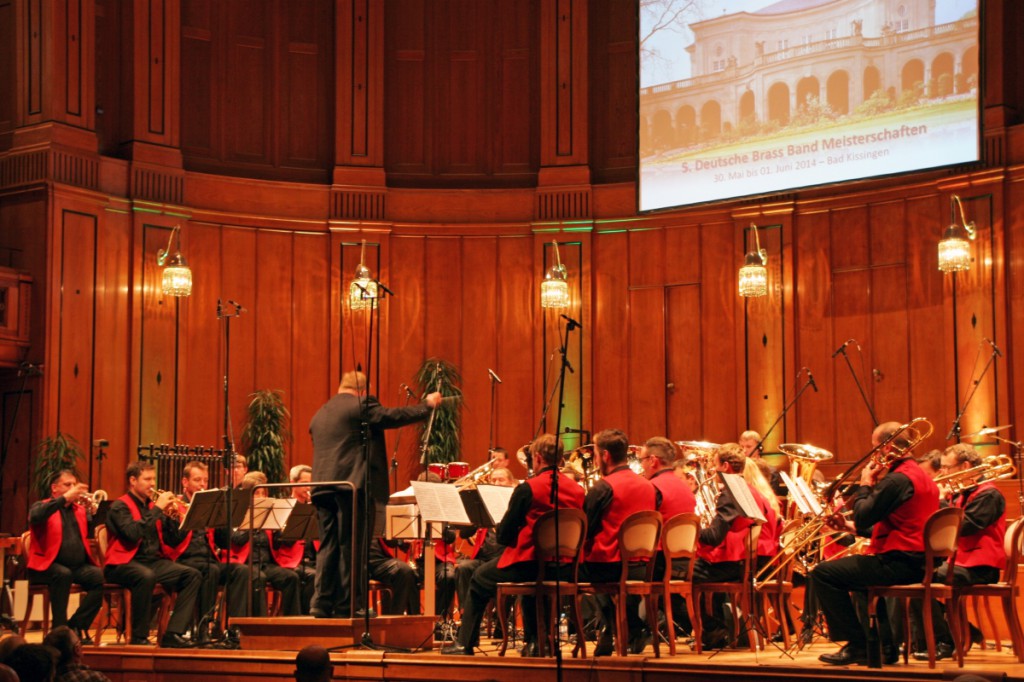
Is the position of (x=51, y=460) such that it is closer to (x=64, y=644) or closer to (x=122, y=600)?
(x=122, y=600)

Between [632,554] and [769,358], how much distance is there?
22.1ft

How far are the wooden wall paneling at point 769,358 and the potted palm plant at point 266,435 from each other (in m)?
4.88

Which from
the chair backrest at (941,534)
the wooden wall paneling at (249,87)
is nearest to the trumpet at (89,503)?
the wooden wall paneling at (249,87)

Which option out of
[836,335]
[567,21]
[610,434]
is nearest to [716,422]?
[836,335]

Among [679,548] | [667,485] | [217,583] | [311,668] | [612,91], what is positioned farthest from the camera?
[612,91]

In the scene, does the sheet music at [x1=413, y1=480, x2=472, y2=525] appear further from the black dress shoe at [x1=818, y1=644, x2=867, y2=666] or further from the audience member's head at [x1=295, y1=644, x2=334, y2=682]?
the audience member's head at [x1=295, y1=644, x2=334, y2=682]

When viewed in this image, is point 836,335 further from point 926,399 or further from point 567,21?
point 567,21

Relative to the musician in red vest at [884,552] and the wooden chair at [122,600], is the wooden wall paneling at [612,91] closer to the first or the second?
the wooden chair at [122,600]

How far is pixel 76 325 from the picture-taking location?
13523mm

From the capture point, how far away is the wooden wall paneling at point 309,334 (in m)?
14.9

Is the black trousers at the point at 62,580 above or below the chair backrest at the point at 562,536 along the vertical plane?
below

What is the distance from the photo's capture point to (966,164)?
12.6 m

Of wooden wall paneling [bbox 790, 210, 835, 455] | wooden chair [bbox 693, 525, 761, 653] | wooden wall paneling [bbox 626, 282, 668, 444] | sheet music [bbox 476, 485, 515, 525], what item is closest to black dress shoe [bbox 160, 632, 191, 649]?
sheet music [bbox 476, 485, 515, 525]

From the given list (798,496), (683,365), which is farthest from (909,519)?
(683,365)
